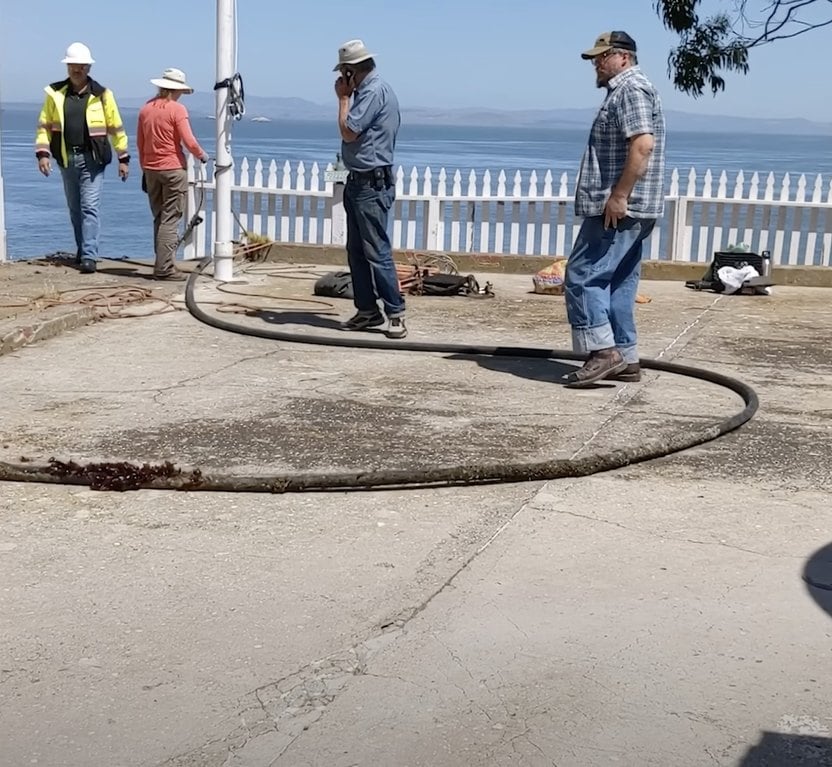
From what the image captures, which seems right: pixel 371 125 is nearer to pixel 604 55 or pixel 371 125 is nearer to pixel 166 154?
pixel 604 55

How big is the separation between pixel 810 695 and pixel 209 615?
1.81 meters

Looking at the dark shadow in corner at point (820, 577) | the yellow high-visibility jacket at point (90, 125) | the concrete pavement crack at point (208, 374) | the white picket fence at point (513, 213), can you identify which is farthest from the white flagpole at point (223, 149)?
the dark shadow in corner at point (820, 577)

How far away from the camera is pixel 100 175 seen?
1185 cm

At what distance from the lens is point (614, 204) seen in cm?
695

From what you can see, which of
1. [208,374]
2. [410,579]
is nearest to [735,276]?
[208,374]

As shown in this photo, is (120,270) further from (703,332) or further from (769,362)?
(769,362)

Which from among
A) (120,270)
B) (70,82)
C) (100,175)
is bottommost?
(120,270)

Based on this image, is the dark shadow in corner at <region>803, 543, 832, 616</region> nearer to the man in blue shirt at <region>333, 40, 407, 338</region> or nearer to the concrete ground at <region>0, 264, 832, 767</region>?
the concrete ground at <region>0, 264, 832, 767</region>

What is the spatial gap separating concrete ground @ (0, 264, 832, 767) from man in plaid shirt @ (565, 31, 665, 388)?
0.29 m

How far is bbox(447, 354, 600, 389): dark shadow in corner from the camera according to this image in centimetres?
750

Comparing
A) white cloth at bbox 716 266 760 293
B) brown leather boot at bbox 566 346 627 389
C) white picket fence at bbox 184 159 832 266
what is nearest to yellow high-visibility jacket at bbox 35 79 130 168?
white picket fence at bbox 184 159 832 266

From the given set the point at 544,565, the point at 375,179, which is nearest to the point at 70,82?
the point at 375,179

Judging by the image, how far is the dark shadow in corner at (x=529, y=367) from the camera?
7.50 metres

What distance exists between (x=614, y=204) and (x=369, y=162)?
208cm
